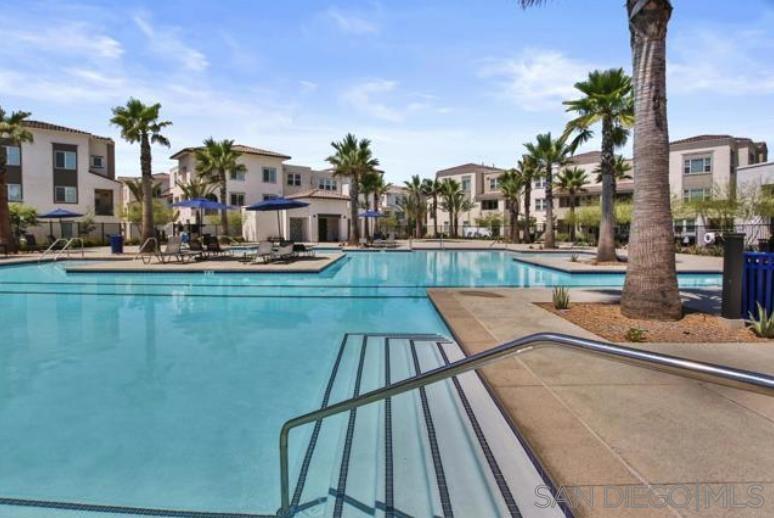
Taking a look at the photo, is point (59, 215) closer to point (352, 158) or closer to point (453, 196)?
point (352, 158)

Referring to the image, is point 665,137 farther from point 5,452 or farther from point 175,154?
point 175,154

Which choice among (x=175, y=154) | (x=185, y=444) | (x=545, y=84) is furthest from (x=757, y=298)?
(x=175, y=154)

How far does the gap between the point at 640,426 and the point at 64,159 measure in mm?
50233

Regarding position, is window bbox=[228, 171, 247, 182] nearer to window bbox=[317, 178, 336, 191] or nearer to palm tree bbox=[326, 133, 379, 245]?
window bbox=[317, 178, 336, 191]

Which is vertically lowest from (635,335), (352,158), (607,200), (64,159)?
(635,335)

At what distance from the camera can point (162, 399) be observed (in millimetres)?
5527

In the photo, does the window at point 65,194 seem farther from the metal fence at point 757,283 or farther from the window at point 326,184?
the metal fence at point 757,283

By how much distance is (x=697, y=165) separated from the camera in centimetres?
4275

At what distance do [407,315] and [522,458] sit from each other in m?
7.04

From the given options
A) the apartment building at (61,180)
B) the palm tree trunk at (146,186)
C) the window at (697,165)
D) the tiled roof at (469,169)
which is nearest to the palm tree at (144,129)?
the palm tree trunk at (146,186)

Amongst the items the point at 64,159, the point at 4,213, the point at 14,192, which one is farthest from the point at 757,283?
the point at 14,192

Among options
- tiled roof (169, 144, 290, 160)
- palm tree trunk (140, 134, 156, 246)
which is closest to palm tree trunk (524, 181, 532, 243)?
tiled roof (169, 144, 290, 160)

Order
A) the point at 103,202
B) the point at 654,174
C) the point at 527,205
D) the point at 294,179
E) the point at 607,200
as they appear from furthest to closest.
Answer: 1. the point at 294,179
2. the point at 103,202
3. the point at 527,205
4. the point at 607,200
5. the point at 654,174

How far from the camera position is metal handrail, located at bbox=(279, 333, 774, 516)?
134cm
